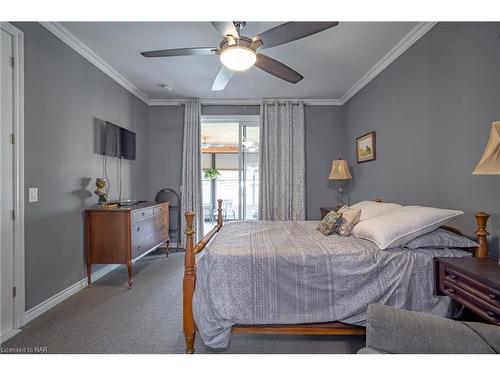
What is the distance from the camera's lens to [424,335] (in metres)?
1.00

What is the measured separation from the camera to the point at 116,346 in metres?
1.83

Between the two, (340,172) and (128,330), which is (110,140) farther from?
(340,172)

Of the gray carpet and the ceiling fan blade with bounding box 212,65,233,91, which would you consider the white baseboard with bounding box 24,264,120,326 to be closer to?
Result: the gray carpet

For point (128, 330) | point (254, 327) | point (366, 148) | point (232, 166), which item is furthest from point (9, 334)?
point (232, 166)

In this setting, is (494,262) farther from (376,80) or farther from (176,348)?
(376,80)

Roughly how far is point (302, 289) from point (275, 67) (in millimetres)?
2007

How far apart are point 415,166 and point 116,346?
10.2ft

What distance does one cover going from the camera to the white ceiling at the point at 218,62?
2.47 metres

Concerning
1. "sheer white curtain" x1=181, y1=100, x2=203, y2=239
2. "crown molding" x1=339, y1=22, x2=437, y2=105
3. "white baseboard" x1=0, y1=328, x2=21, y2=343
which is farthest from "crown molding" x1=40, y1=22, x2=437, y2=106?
"white baseboard" x1=0, y1=328, x2=21, y2=343

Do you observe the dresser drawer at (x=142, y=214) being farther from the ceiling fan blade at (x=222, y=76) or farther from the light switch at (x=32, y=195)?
the ceiling fan blade at (x=222, y=76)

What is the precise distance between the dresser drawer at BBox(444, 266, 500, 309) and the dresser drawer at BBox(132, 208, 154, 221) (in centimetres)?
295

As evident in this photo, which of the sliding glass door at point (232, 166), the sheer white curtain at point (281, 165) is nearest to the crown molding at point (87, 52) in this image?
the sliding glass door at point (232, 166)

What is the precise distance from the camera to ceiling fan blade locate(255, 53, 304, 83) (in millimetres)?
2320
